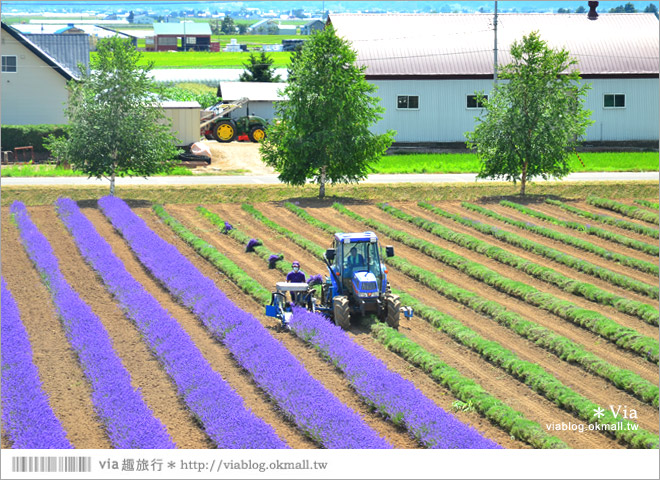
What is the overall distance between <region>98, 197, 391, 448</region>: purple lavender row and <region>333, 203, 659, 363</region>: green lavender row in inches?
262

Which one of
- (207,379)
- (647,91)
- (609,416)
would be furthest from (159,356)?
(647,91)

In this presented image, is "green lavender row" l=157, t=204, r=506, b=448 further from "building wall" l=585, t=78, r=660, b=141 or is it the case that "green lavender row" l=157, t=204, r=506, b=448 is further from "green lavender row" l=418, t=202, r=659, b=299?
"building wall" l=585, t=78, r=660, b=141

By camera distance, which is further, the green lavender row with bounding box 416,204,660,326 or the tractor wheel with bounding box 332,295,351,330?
the green lavender row with bounding box 416,204,660,326

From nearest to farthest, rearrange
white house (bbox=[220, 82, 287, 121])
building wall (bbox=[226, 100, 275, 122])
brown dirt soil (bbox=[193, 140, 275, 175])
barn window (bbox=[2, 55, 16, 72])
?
brown dirt soil (bbox=[193, 140, 275, 175]), barn window (bbox=[2, 55, 16, 72]), white house (bbox=[220, 82, 287, 121]), building wall (bbox=[226, 100, 275, 122])

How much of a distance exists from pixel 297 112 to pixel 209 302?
1634 centimetres

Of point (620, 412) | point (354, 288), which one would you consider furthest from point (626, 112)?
point (620, 412)

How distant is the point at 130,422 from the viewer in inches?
566

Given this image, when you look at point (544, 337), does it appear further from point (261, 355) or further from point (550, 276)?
point (261, 355)

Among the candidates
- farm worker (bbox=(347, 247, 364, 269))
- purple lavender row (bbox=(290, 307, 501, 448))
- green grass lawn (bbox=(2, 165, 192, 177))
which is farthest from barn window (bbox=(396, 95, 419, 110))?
purple lavender row (bbox=(290, 307, 501, 448))

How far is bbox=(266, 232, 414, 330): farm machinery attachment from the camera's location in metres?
20.4

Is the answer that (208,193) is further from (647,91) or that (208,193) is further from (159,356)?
(647,91)

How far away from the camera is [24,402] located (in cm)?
1520

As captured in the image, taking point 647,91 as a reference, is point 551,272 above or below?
below

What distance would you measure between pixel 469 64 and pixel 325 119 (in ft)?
53.8
